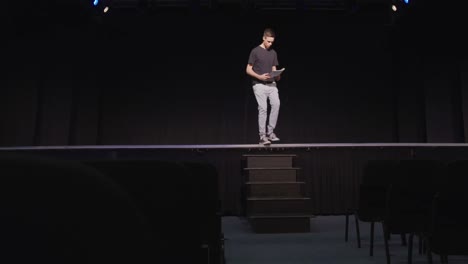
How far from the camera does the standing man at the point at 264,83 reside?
18.7 ft

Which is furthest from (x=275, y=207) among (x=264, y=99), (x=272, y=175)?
(x=264, y=99)

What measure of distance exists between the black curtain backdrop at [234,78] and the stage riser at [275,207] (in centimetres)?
304

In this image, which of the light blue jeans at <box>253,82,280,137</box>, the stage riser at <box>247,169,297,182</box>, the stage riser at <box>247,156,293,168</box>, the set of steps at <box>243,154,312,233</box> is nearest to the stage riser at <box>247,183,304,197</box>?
the set of steps at <box>243,154,312,233</box>

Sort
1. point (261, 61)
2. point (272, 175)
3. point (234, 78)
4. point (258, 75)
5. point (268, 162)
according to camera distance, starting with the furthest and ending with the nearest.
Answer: point (234, 78)
point (261, 61)
point (258, 75)
point (268, 162)
point (272, 175)

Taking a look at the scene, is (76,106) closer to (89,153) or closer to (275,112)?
(89,153)

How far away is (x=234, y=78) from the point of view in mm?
8242

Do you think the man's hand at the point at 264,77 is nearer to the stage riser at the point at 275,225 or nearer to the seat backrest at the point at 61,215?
the stage riser at the point at 275,225

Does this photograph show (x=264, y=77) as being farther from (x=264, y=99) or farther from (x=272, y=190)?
(x=272, y=190)

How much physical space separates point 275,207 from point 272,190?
26 centimetres

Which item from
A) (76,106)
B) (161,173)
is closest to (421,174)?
(161,173)

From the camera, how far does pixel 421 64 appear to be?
7.54 meters

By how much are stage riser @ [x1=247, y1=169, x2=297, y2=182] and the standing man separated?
0.45 meters

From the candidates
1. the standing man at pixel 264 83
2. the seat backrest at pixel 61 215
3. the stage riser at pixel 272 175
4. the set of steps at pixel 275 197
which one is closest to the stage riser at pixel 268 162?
the set of steps at pixel 275 197

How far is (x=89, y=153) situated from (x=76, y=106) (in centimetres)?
162
